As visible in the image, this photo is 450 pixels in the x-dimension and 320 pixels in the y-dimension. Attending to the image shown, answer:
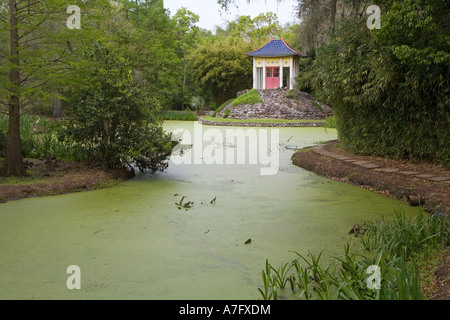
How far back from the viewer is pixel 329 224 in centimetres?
425

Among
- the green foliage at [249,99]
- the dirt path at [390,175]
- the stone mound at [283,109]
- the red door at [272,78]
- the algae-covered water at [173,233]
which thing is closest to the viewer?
the algae-covered water at [173,233]

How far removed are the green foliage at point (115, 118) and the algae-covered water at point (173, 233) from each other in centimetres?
50

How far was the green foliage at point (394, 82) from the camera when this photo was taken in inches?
206

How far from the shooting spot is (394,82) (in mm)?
6340

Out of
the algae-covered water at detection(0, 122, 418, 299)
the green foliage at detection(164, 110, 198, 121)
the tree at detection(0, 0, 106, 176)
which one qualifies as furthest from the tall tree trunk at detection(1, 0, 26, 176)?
the green foliage at detection(164, 110, 198, 121)

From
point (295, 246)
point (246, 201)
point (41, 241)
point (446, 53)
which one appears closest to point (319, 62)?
point (446, 53)

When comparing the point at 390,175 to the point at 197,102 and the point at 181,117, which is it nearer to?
the point at 181,117

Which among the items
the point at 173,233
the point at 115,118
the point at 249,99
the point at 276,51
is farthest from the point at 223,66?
the point at 173,233

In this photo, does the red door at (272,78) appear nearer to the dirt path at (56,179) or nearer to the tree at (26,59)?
the dirt path at (56,179)

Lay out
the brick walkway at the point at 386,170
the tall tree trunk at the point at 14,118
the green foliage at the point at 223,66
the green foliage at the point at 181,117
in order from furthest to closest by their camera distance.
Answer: the green foliage at the point at 223,66 < the green foliage at the point at 181,117 < the tall tree trunk at the point at 14,118 < the brick walkway at the point at 386,170

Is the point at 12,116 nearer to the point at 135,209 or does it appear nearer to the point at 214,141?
the point at 135,209

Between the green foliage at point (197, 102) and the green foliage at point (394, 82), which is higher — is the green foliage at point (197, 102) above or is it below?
above

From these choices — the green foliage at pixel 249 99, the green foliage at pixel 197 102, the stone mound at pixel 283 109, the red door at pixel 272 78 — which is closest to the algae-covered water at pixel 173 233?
the stone mound at pixel 283 109
